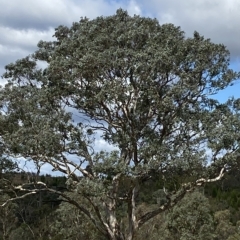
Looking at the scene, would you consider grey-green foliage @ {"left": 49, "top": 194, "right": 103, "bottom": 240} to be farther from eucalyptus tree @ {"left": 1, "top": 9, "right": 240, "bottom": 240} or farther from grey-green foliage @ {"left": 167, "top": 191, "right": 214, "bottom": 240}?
eucalyptus tree @ {"left": 1, "top": 9, "right": 240, "bottom": 240}

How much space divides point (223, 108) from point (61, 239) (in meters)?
20.4

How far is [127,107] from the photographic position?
16.1 meters

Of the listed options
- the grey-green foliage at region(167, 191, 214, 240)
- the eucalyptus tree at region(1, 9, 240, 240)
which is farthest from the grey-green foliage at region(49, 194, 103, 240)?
the eucalyptus tree at region(1, 9, 240, 240)

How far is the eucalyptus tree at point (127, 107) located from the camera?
15195 mm

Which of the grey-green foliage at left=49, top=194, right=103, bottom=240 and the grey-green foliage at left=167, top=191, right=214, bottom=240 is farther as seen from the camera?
the grey-green foliage at left=167, top=191, right=214, bottom=240

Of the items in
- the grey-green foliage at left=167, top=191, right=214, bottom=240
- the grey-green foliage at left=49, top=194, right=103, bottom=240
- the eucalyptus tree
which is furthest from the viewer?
the grey-green foliage at left=167, top=191, right=214, bottom=240

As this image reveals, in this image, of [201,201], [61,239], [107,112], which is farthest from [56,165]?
[201,201]

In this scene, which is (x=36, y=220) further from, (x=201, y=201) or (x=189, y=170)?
(x=189, y=170)

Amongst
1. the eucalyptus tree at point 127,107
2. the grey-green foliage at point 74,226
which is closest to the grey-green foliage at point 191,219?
the grey-green foliage at point 74,226

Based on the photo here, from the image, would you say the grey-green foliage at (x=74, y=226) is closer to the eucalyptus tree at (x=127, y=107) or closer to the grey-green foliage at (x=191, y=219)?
the grey-green foliage at (x=191, y=219)

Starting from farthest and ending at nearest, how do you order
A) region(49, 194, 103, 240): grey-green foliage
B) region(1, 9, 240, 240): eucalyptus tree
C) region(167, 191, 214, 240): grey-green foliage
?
region(167, 191, 214, 240): grey-green foliage < region(49, 194, 103, 240): grey-green foliage < region(1, 9, 240, 240): eucalyptus tree

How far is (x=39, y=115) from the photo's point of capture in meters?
15.9

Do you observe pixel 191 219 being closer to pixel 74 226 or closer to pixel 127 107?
pixel 74 226

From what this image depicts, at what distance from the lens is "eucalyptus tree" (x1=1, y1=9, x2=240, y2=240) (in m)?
15.2
